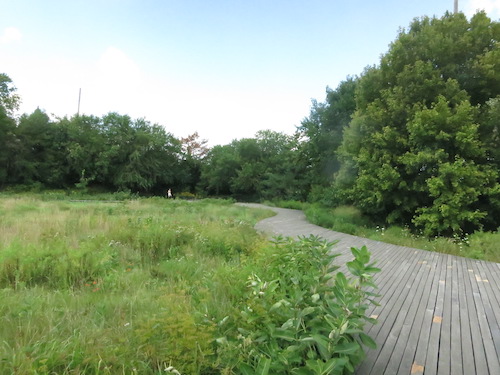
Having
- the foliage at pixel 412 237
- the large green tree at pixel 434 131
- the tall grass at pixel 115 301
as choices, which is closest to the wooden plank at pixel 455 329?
the tall grass at pixel 115 301

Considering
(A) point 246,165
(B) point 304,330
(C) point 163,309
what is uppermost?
(A) point 246,165

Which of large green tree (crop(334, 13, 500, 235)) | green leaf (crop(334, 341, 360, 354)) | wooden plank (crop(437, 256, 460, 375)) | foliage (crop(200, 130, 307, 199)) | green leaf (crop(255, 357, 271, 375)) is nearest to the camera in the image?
green leaf (crop(255, 357, 271, 375))

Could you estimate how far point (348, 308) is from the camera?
5.99ft

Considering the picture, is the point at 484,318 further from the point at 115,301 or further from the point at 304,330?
the point at 115,301

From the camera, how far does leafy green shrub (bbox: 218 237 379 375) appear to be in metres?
1.54

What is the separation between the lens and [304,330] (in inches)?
71.9

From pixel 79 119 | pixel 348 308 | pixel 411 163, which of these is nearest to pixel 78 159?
pixel 79 119

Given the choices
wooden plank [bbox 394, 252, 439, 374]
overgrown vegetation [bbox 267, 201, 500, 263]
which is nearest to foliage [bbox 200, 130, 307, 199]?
overgrown vegetation [bbox 267, 201, 500, 263]

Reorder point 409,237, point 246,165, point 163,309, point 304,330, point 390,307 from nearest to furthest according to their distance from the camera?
1. point 304,330
2. point 163,309
3. point 390,307
4. point 409,237
5. point 246,165

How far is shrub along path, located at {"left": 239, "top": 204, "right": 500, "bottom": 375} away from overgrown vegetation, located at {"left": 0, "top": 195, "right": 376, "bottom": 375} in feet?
1.44

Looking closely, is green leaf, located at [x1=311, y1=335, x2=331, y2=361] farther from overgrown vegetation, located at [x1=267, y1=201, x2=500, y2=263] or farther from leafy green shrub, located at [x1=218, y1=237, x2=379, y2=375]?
overgrown vegetation, located at [x1=267, y1=201, x2=500, y2=263]

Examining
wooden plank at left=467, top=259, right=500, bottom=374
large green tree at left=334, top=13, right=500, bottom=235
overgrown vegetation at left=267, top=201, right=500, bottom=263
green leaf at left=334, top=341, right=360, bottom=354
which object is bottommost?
wooden plank at left=467, top=259, right=500, bottom=374

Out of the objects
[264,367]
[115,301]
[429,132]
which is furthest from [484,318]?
[429,132]

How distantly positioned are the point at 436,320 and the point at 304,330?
85.5 inches
